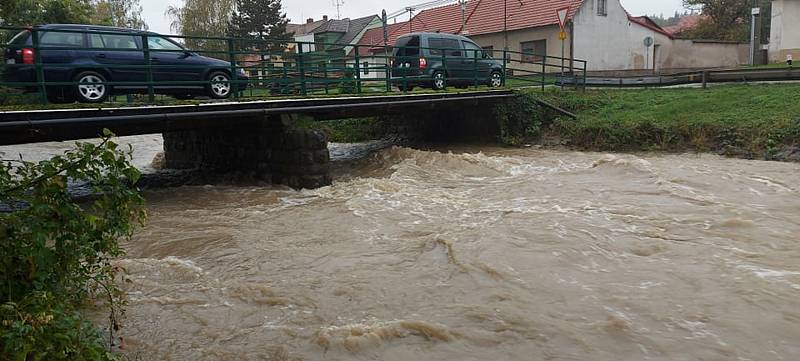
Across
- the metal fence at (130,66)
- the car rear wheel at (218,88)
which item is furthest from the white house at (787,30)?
the car rear wheel at (218,88)

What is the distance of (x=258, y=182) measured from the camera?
13625 millimetres

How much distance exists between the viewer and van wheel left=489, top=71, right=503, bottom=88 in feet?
65.4

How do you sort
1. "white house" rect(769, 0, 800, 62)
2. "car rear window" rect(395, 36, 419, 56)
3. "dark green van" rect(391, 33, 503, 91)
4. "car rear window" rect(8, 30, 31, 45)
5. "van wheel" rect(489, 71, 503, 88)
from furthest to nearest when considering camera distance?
1. "white house" rect(769, 0, 800, 62)
2. "van wheel" rect(489, 71, 503, 88)
3. "car rear window" rect(395, 36, 419, 56)
4. "dark green van" rect(391, 33, 503, 91)
5. "car rear window" rect(8, 30, 31, 45)

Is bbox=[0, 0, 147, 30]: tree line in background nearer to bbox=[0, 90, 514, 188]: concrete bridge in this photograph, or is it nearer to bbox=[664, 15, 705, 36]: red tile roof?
bbox=[0, 90, 514, 188]: concrete bridge

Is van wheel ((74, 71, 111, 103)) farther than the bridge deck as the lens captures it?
Yes

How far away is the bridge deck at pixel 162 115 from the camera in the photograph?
9.10 meters

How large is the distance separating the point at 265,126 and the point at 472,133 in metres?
8.59

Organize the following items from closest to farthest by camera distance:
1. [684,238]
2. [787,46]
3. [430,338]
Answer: [430,338] < [684,238] < [787,46]

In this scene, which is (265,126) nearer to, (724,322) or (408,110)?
(408,110)

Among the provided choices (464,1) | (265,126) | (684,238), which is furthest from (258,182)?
(464,1)

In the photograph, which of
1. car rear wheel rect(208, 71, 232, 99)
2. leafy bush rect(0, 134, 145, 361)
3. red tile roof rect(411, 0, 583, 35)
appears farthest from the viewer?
red tile roof rect(411, 0, 583, 35)

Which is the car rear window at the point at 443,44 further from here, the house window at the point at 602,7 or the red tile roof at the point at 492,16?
the house window at the point at 602,7

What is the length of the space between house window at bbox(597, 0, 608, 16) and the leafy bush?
29.9 metres

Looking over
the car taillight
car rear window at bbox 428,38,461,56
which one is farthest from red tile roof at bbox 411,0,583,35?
the car taillight
